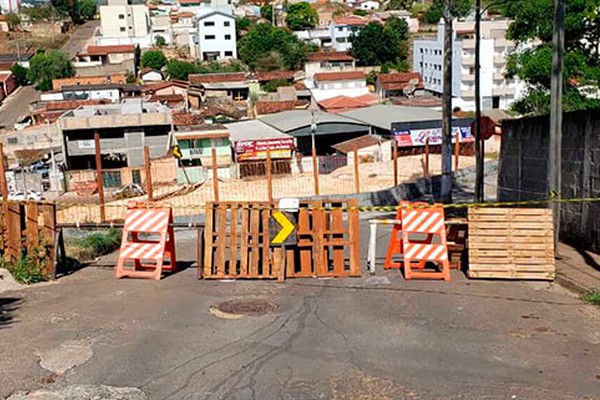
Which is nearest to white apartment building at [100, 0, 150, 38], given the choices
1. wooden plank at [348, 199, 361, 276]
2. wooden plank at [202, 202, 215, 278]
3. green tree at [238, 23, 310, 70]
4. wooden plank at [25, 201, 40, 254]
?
green tree at [238, 23, 310, 70]

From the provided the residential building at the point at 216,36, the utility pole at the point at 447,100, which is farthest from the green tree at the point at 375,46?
the utility pole at the point at 447,100

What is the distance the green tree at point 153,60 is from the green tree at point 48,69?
10.2 metres

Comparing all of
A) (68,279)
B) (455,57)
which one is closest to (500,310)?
(68,279)

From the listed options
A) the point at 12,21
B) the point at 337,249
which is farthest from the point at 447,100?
the point at 12,21

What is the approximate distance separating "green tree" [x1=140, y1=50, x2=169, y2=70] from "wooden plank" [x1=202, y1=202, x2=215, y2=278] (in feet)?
289

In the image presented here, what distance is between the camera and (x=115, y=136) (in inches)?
1896

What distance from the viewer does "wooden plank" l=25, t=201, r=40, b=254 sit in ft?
41.4

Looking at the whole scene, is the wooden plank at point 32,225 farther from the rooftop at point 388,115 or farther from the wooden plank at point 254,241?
the rooftop at point 388,115

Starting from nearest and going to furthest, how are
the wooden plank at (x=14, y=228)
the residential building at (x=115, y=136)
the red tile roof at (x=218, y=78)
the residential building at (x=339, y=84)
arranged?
1. the wooden plank at (x=14, y=228)
2. the residential building at (x=115, y=136)
3. the residential building at (x=339, y=84)
4. the red tile roof at (x=218, y=78)

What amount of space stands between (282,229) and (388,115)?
40165 millimetres

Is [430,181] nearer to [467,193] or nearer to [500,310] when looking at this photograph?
[467,193]

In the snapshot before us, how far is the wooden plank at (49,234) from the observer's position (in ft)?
41.1

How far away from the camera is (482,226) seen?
12.1 m

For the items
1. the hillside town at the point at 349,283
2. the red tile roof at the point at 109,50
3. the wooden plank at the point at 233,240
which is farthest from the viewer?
the red tile roof at the point at 109,50
